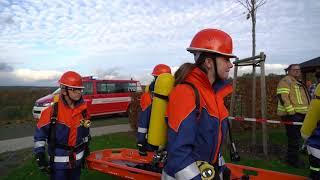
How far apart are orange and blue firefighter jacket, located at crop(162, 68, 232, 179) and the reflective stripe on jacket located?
214 inches

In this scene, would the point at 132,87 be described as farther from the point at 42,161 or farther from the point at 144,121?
the point at 42,161

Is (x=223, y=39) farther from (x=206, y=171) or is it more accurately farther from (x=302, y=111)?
(x=302, y=111)

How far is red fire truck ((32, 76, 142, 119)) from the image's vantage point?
18125 mm

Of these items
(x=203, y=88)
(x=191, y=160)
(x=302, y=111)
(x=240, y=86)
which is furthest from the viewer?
(x=240, y=86)

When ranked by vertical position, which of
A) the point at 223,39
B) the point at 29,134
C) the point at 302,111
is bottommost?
the point at 29,134

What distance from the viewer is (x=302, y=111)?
7.80 meters

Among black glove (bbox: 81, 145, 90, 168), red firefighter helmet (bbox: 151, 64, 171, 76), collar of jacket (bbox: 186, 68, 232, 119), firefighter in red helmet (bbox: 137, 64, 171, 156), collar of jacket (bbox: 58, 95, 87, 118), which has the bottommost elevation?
black glove (bbox: 81, 145, 90, 168)

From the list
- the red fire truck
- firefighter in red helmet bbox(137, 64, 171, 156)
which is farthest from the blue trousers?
the red fire truck

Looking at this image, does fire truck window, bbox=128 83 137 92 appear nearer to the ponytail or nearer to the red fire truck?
the red fire truck

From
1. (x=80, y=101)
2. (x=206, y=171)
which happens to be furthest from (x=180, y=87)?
(x=80, y=101)

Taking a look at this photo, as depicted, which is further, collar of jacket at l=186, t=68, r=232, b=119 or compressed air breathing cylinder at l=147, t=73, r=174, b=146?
compressed air breathing cylinder at l=147, t=73, r=174, b=146

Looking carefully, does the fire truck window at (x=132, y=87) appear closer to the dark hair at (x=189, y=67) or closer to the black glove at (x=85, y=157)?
the black glove at (x=85, y=157)

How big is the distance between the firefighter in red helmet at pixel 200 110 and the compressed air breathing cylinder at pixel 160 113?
9.3 inches

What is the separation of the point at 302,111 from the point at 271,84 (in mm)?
6953
